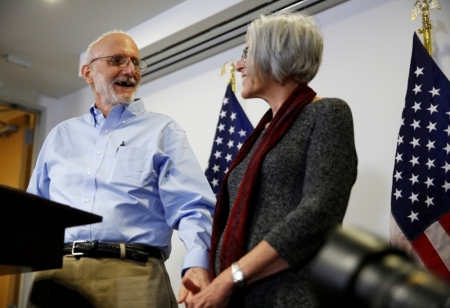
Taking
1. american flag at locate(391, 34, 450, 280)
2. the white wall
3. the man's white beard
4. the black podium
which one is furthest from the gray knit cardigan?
the white wall

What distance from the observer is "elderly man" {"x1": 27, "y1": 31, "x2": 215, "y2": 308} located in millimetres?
1860

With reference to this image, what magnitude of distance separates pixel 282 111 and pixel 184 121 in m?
2.93

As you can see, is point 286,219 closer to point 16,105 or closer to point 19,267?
point 19,267

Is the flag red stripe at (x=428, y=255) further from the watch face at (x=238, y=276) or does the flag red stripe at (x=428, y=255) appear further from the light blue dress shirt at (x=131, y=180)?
the watch face at (x=238, y=276)

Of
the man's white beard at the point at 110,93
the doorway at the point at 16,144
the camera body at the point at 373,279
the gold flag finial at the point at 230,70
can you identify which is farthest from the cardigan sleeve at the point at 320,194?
the doorway at the point at 16,144

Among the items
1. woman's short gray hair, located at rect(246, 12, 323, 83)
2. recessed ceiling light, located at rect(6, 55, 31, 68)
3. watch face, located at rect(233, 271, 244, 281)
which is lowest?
watch face, located at rect(233, 271, 244, 281)

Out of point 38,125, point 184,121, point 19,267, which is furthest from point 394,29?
point 38,125

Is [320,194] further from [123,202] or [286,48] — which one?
[123,202]

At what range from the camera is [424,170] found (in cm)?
267

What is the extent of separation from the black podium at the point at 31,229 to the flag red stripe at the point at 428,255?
164cm

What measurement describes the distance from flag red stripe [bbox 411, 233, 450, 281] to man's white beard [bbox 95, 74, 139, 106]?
147 cm

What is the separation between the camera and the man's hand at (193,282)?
1.47 metres

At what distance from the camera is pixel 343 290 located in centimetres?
48

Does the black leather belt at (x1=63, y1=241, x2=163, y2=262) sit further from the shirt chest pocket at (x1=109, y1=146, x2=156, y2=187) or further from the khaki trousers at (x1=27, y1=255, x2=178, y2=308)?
the shirt chest pocket at (x1=109, y1=146, x2=156, y2=187)
